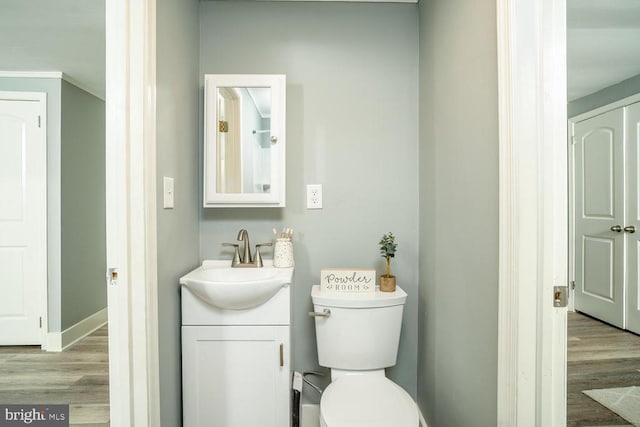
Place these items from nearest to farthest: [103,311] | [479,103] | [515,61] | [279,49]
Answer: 1. [515,61]
2. [479,103]
3. [279,49]
4. [103,311]

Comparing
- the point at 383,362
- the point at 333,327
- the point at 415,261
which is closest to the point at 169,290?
the point at 333,327

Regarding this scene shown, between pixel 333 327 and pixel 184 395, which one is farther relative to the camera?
pixel 333 327

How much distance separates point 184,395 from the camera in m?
1.39

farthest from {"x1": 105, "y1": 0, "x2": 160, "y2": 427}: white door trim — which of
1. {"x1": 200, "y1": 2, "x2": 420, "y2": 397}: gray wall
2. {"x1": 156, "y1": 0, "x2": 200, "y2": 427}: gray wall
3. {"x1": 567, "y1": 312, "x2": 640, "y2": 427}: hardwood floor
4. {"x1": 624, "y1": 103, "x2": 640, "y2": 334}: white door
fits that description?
{"x1": 624, "y1": 103, "x2": 640, "y2": 334}: white door

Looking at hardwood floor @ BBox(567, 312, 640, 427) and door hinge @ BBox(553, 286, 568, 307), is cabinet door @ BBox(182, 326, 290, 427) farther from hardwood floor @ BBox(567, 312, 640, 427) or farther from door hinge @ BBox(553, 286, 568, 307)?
hardwood floor @ BBox(567, 312, 640, 427)

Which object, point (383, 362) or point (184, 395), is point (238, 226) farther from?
point (383, 362)

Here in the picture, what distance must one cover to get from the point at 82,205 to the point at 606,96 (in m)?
4.98

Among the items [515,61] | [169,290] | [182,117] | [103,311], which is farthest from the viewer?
[103,311]

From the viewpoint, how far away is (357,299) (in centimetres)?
148

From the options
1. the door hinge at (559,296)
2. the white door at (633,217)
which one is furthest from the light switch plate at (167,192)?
the white door at (633,217)

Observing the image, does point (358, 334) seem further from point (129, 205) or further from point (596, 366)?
point (596, 366)

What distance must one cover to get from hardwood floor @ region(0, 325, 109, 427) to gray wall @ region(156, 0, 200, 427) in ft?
2.98

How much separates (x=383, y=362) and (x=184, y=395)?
884 millimetres

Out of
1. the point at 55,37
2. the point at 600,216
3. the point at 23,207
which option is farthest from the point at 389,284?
the point at 23,207
